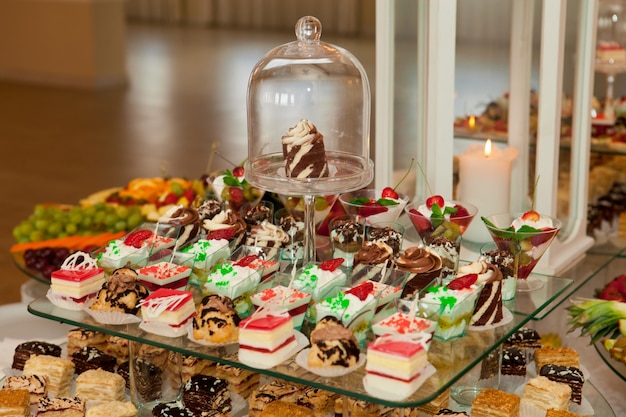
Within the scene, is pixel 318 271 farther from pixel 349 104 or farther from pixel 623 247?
pixel 623 247

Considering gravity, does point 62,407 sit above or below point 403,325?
below

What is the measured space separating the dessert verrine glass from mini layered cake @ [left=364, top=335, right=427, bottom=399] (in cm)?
48

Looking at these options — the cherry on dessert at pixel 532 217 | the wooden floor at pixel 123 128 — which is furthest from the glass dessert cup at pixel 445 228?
the wooden floor at pixel 123 128

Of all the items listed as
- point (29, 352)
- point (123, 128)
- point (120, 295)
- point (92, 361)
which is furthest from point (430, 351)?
point (123, 128)

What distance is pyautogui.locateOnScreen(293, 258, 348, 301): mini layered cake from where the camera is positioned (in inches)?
80.0

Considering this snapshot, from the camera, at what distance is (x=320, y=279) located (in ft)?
6.73

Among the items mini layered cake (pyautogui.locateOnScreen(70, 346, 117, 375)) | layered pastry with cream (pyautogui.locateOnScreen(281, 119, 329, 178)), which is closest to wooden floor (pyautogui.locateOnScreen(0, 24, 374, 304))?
mini layered cake (pyautogui.locateOnScreen(70, 346, 117, 375))

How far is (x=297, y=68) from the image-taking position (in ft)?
7.73

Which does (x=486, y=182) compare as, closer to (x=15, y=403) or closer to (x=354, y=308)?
(x=354, y=308)

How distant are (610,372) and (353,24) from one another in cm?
1162

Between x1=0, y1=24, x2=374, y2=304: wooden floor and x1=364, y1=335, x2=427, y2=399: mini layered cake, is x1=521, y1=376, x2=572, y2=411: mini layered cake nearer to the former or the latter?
x1=364, y1=335, x2=427, y2=399: mini layered cake

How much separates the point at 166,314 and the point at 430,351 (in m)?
0.54

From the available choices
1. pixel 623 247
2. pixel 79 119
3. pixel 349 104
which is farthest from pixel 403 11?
pixel 79 119

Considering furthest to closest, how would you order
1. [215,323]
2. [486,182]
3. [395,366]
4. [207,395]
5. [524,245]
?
[486,182], [524,245], [207,395], [215,323], [395,366]
